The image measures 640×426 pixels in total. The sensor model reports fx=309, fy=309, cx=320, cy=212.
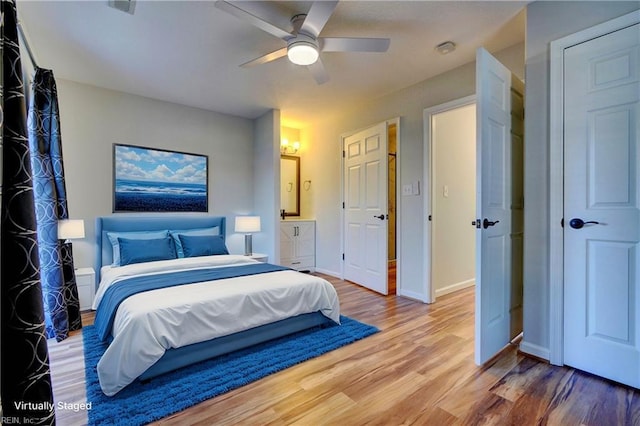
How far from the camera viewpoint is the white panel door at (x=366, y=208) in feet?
13.0

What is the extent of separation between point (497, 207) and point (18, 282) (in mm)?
2601

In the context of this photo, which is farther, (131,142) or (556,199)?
(131,142)

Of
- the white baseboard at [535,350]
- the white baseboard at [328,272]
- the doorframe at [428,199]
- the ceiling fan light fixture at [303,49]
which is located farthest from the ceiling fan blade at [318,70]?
the white baseboard at [328,272]

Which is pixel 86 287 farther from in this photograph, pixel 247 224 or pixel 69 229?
pixel 247 224

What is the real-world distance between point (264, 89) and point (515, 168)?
2.80 metres

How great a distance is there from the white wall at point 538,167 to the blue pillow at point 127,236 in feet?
12.2

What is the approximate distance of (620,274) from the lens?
188cm

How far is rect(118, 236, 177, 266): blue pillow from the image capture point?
327 cm

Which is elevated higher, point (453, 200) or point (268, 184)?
point (268, 184)

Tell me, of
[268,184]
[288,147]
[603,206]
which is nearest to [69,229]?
[268,184]

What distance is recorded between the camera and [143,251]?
333cm

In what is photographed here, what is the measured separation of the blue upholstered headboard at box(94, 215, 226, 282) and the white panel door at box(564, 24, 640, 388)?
3.92m

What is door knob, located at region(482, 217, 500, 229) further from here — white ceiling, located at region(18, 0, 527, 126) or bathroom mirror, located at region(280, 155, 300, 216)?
bathroom mirror, located at region(280, 155, 300, 216)

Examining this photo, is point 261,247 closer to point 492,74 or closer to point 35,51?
point 35,51
